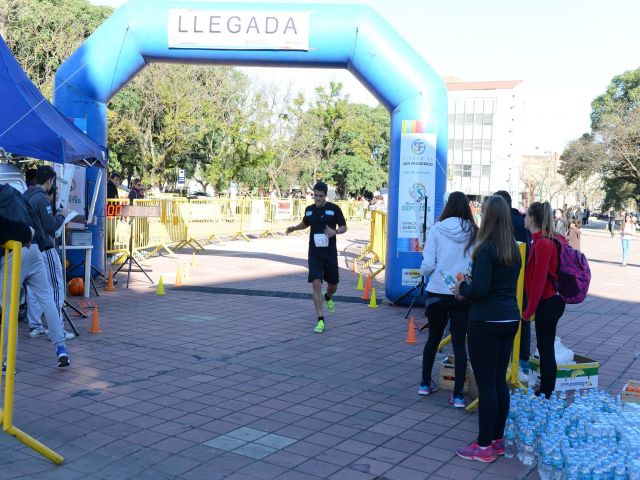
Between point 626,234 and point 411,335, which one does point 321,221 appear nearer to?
point 411,335

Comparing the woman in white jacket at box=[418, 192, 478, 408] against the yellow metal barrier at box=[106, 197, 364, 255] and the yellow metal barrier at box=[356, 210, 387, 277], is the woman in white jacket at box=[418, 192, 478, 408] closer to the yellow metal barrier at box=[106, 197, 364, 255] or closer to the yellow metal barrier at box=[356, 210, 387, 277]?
the yellow metal barrier at box=[106, 197, 364, 255]

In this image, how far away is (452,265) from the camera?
18.1 ft

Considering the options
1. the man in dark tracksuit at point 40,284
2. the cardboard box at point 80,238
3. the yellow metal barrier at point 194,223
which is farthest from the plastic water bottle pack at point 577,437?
the yellow metal barrier at point 194,223

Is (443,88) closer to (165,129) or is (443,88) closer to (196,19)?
(196,19)

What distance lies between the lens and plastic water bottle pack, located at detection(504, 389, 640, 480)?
391 cm

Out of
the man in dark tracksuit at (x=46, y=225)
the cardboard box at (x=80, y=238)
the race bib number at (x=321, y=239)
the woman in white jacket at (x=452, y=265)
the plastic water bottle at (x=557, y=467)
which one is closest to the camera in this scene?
the plastic water bottle at (x=557, y=467)

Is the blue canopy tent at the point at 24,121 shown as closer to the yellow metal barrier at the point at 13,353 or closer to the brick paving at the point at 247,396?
the brick paving at the point at 247,396

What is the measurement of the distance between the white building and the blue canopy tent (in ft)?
293

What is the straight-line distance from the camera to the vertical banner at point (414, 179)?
10625 millimetres

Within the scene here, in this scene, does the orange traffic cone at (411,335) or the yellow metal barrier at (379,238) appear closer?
the orange traffic cone at (411,335)

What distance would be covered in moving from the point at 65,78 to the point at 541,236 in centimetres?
887

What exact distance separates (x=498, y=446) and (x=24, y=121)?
5.55 metres

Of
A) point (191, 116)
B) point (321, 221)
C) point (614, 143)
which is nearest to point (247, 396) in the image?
point (321, 221)

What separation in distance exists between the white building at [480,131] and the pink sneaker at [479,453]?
91516 millimetres
